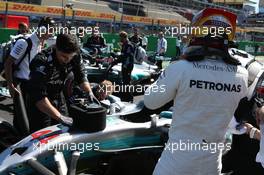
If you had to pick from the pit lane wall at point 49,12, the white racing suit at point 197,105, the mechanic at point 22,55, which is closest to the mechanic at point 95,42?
the pit lane wall at point 49,12

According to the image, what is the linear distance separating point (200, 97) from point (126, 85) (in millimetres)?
6965

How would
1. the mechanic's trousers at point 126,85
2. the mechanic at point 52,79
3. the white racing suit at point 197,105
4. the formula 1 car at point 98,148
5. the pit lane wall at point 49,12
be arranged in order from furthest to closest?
the pit lane wall at point 49,12 → the mechanic's trousers at point 126,85 → the mechanic at point 52,79 → the formula 1 car at point 98,148 → the white racing suit at point 197,105

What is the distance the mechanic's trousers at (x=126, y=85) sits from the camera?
8.73 metres

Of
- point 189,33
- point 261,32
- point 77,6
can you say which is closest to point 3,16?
point 77,6

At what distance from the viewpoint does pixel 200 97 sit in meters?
2.06

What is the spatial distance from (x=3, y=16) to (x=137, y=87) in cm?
1045

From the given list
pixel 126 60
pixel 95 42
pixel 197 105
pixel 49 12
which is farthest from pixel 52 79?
pixel 49 12

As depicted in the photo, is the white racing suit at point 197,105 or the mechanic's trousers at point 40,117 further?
the mechanic's trousers at point 40,117

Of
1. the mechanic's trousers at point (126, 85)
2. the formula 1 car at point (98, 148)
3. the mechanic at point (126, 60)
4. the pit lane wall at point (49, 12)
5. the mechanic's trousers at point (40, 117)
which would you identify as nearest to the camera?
the formula 1 car at point (98, 148)

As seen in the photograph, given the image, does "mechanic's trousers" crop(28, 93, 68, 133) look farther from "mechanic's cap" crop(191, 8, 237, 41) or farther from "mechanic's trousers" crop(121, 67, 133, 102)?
"mechanic's trousers" crop(121, 67, 133, 102)

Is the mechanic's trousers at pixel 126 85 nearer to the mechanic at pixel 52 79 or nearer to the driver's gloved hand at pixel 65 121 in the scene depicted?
the mechanic at pixel 52 79

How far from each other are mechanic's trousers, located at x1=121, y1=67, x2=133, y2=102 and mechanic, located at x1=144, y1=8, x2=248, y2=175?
6482 millimetres

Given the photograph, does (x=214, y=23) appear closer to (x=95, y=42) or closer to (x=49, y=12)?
(x=95, y=42)

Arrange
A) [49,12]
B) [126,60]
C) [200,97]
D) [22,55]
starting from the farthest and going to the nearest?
[49,12], [126,60], [22,55], [200,97]
